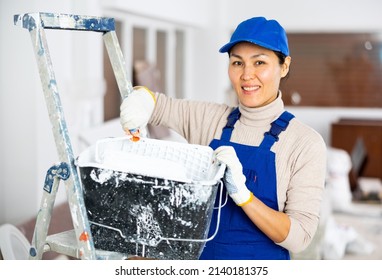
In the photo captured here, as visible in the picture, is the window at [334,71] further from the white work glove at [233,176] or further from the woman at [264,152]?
the white work glove at [233,176]

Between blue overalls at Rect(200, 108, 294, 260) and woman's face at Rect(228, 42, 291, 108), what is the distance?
0.08m

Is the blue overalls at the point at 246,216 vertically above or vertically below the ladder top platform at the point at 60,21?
below

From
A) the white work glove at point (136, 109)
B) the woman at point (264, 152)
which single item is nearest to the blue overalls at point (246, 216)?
the woman at point (264, 152)

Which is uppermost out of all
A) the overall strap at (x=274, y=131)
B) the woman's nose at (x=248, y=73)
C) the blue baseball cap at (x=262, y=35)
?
the blue baseball cap at (x=262, y=35)

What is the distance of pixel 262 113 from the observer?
5.27ft

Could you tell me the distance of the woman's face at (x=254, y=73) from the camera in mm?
1543

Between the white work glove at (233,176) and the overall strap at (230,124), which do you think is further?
the overall strap at (230,124)

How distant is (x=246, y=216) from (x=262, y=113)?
0.27 m

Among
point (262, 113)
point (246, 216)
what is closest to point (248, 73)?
point (262, 113)

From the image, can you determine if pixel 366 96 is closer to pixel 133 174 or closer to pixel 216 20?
pixel 216 20

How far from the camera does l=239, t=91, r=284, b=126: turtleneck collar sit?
160cm
